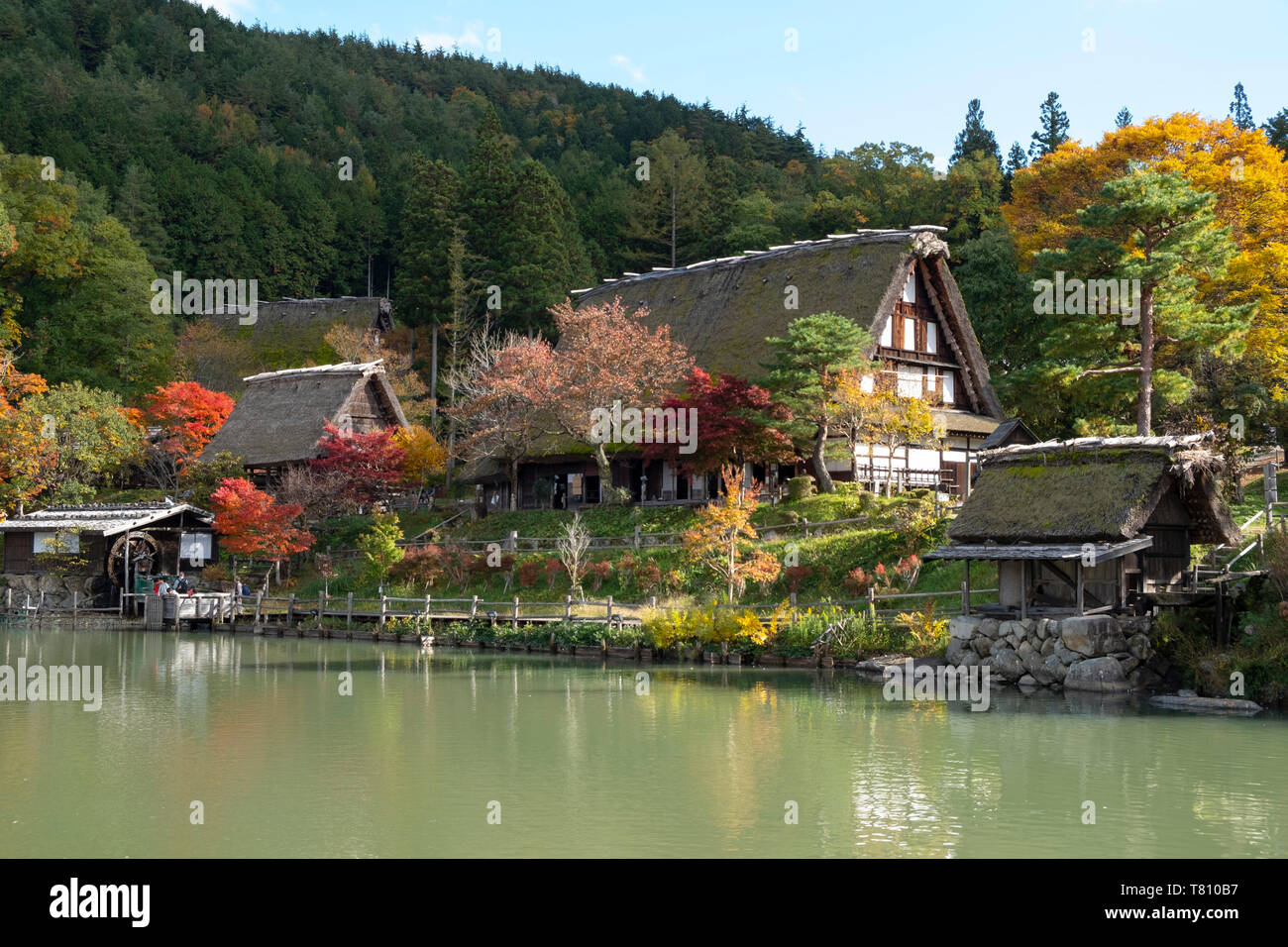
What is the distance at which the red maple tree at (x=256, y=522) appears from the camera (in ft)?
123

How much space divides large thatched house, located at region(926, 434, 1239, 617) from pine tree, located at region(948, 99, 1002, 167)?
39.4 metres

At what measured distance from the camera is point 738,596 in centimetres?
3031

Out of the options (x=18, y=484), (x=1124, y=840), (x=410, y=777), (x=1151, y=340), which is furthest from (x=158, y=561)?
(x=1124, y=840)

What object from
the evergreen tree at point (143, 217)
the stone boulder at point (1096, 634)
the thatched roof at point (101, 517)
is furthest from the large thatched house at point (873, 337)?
the evergreen tree at point (143, 217)

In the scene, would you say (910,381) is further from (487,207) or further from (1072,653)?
(487,207)

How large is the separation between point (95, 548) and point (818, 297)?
2651cm

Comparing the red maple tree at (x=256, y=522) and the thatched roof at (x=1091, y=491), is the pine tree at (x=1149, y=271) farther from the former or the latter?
the red maple tree at (x=256, y=522)

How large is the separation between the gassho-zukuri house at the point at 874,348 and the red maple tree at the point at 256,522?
7.82m

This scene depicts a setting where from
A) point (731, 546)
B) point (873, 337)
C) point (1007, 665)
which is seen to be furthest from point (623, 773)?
point (873, 337)

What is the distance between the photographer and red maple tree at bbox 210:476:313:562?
123 feet

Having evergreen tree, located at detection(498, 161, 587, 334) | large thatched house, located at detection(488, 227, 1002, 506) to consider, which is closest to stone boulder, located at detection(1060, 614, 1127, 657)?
large thatched house, located at detection(488, 227, 1002, 506)

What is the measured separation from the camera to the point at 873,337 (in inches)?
1484

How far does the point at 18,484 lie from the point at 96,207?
20.4 m
